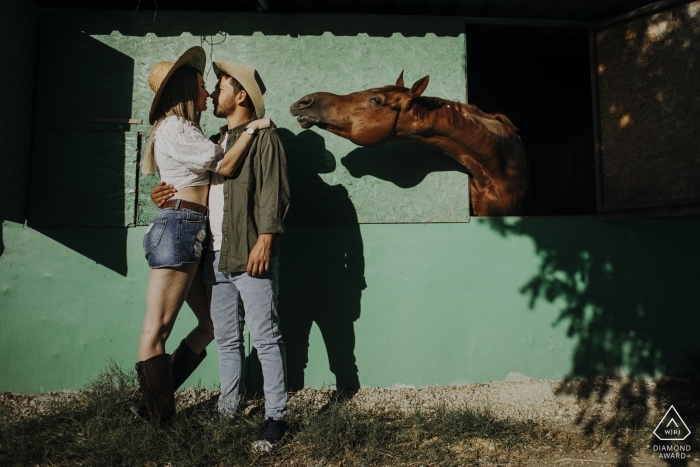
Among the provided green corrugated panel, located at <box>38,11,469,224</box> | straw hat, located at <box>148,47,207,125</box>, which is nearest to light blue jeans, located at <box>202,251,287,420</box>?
straw hat, located at <box>148,47,207,125</box>

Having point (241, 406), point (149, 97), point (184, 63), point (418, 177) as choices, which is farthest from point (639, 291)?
point (149, 97)

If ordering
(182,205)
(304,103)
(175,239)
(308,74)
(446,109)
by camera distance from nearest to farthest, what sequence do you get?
(175,239) → (182,205) → (304,103) → (446,109) → (308,74)

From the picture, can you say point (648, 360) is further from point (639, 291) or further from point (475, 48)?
point (475, 48)

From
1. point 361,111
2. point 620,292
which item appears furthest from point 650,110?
point 361,111

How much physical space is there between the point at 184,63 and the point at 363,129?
1.21 meters

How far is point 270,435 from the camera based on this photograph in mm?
2623

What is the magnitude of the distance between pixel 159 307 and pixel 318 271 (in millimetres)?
1377

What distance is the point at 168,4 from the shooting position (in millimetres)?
4000

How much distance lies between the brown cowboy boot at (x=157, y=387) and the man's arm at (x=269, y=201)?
0.64 metres

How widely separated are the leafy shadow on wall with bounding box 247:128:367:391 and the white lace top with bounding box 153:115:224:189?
1.15m

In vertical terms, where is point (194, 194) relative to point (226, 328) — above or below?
above

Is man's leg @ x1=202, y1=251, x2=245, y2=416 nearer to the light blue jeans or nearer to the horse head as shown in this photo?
the light blue jeans

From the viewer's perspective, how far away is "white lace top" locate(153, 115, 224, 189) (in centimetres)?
266

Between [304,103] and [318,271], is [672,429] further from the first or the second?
[304,103]
